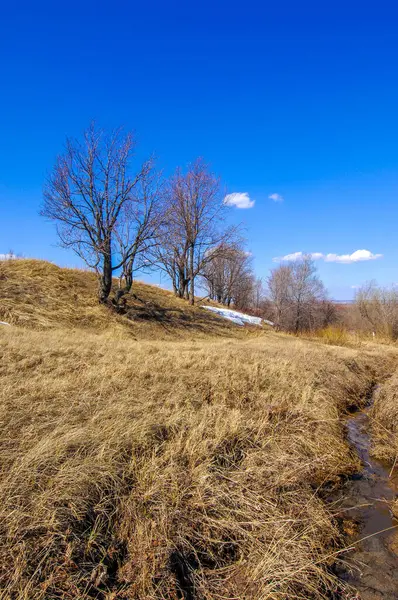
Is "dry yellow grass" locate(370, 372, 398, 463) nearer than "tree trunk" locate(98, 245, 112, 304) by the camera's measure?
Yes

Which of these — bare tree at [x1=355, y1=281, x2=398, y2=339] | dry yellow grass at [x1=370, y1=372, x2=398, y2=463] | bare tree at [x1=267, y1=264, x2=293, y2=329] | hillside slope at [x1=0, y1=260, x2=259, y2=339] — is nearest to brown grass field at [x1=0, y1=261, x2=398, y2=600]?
dry yellow grass at [x1=370, y1=372, x2=398, y2=463]

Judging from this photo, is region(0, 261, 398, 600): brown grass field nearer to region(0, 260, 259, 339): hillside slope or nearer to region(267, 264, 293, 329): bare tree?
region(0, 260, 259, 339): hillside slope

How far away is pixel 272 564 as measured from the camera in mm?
2834

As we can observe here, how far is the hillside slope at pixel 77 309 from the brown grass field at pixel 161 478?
5.45m

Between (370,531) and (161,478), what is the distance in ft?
7.93

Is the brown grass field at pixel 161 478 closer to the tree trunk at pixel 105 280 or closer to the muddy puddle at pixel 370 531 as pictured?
the muddy puddle at pixel 370 531

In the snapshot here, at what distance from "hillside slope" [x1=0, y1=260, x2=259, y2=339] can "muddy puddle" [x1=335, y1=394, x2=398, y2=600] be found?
10.1 m

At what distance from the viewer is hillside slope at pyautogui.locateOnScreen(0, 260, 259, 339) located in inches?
517

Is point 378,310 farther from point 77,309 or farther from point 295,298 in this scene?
point 77,309

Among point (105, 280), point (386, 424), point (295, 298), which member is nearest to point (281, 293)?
point (295, 298)

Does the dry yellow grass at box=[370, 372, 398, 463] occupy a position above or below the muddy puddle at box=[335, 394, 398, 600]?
above

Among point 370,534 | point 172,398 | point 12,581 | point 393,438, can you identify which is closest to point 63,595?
point 12,581

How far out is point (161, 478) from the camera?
11.9 feet

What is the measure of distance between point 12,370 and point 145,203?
39.5 feet
